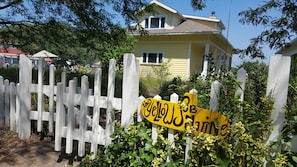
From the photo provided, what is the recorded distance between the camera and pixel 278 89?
1612mm

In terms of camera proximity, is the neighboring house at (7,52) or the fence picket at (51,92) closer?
the fence picket at (51,92)

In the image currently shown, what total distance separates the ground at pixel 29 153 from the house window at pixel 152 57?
14.5m

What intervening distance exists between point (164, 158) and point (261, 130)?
733 millimetres

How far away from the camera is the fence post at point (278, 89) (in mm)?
1590

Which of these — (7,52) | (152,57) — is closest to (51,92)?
(7,52)

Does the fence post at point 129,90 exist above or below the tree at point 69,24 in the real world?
below

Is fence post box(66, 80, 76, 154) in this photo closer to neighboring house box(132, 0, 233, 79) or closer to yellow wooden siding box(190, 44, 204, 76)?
neighboring house box(132, 0, 233, 79)

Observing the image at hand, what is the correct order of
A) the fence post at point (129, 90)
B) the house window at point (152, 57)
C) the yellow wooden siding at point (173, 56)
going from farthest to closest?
the house window at point (152, 57), the yellow wooden siding at point (173, 56), the fence post at point (129, 90)

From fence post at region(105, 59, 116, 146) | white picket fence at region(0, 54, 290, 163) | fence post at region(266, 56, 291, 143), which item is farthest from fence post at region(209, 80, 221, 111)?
fence post at region(105, 59, 116, 146)

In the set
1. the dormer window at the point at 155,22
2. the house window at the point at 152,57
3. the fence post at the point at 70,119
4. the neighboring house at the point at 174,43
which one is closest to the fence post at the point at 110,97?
the fence post at the point at 70,119

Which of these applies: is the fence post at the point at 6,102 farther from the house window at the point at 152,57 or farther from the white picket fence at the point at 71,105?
the house window at the point at 152,57

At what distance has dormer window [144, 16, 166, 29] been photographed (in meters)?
17.8

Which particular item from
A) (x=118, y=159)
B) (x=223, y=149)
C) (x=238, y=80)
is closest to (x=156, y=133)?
(x=118, y=159)

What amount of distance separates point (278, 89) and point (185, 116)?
0.66 metres
